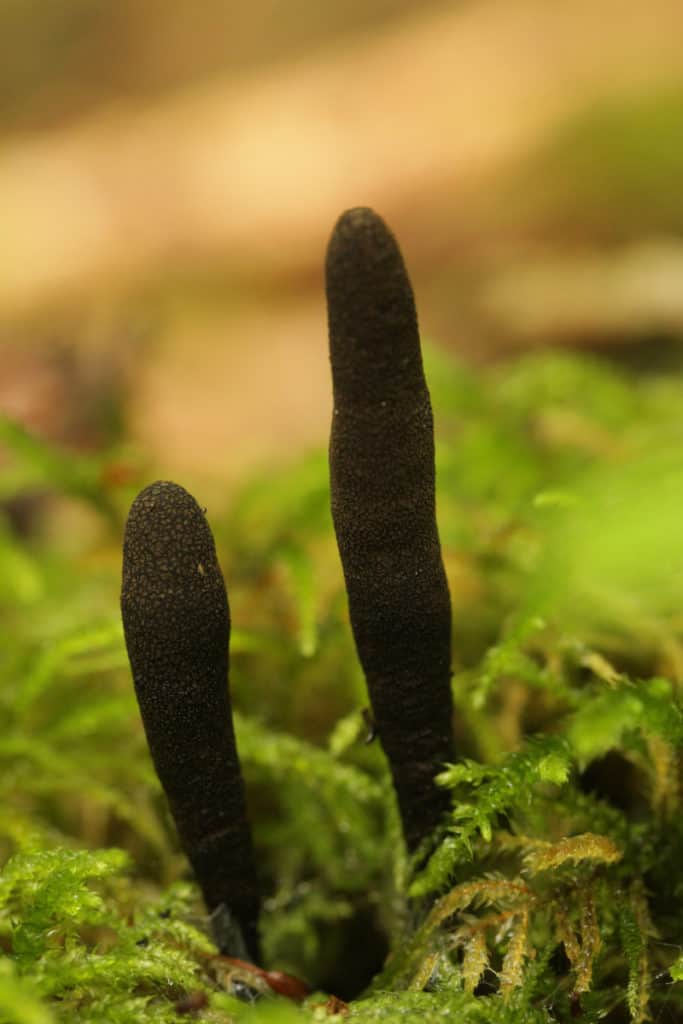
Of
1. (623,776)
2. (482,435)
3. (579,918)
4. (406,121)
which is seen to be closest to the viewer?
(579,918)

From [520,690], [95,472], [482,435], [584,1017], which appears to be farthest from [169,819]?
[482,435]

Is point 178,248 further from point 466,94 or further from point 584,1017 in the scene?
point 584,1017

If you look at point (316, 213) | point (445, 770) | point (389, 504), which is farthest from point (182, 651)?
point (316, 213)

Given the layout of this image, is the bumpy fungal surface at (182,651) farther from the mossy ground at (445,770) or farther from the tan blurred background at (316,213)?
the tan blurred background at (316,213)

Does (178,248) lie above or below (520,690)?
above

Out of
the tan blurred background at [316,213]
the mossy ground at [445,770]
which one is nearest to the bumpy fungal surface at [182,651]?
the mossy ground at [445,770]

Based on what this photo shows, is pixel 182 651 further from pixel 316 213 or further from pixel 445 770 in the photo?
pixel 316 213
